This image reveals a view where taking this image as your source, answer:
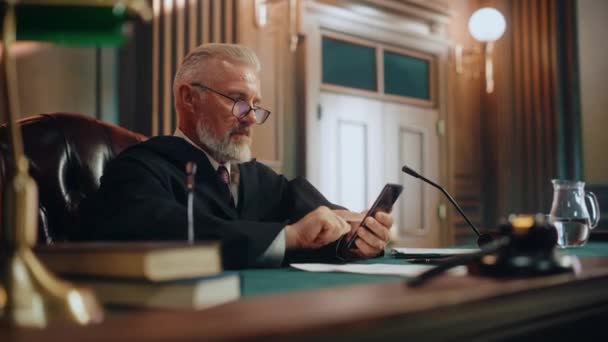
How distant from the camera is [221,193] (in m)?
1.71

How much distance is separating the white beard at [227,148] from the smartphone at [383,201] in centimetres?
49

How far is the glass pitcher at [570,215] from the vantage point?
161 centimetres

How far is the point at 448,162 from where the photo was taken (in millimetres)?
4781

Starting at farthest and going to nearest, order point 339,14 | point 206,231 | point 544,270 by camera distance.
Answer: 1. point 339,14
2. point 206,231
3. point 544,270

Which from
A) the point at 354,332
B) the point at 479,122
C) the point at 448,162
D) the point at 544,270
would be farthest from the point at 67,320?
the point at 479,122

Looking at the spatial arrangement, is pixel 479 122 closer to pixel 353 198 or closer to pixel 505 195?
pixel 505 195

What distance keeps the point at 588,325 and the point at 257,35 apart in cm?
296

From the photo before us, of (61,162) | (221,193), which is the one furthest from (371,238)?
(61,162)

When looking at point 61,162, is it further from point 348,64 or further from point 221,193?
point 348,64

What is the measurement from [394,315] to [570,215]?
47.4 inches

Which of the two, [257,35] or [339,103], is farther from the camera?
[339,103]

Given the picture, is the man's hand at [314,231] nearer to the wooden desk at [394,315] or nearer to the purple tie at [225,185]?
the purple tie at [225,185]

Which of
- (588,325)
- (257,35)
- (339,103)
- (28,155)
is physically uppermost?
(257,35)

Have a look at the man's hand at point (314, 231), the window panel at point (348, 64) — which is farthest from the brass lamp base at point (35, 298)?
the window panel at point (348, 64)
